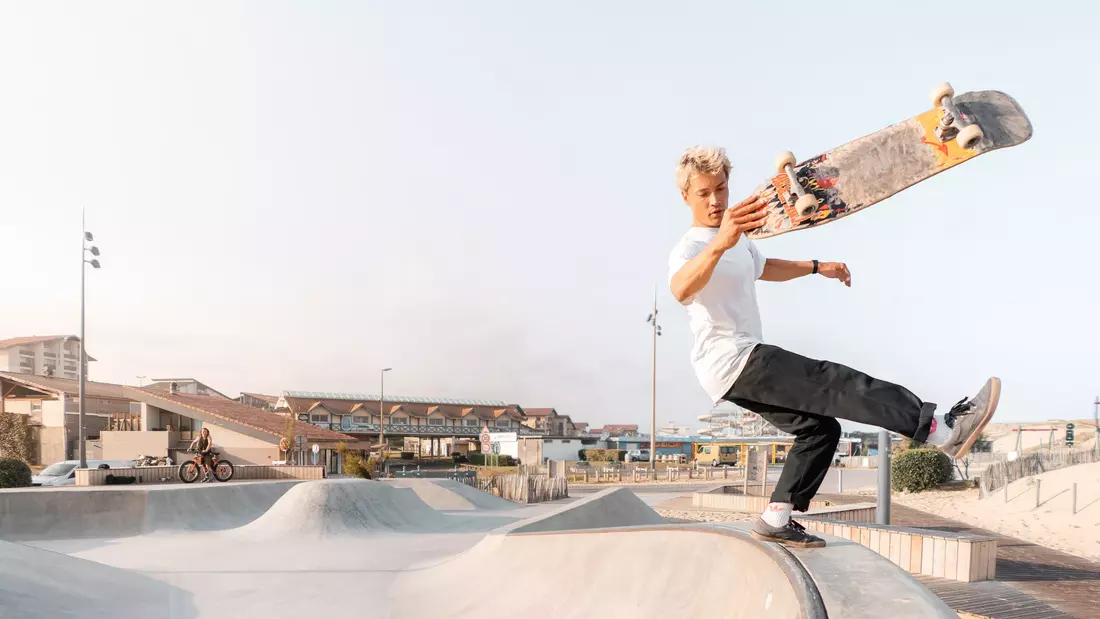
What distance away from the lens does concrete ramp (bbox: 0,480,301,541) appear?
12.5m

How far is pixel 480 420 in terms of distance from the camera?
72.2 meters

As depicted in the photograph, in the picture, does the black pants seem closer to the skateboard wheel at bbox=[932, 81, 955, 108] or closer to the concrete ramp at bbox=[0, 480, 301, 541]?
the skateboard wheel at bbox=[932, 81, 955, 108]

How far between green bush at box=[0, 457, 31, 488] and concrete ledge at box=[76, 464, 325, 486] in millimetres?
1437

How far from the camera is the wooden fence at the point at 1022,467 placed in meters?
17.9

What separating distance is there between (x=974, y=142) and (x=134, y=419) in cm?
4075

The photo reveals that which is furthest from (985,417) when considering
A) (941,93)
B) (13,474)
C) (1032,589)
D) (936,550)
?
(13,474)

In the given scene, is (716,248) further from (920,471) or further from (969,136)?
(920,471)

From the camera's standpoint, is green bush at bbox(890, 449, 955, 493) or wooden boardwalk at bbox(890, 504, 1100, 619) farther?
green bush at bbox(890, 449, 955, 493)

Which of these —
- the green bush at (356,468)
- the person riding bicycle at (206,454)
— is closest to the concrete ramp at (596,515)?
the person riding bicycle at (206,454)

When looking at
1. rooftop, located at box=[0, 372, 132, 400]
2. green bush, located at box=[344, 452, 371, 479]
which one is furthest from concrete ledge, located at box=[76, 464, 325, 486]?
rooftop, located at box=[0, 372, 132, 400]

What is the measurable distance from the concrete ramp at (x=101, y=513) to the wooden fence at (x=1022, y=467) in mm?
18204

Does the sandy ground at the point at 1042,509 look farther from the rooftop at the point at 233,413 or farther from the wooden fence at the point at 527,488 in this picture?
the rooftop at the point at 233,413

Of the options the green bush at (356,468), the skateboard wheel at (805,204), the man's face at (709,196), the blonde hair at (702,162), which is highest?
the blonde hair at (702,162)

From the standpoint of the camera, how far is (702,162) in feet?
10.5
